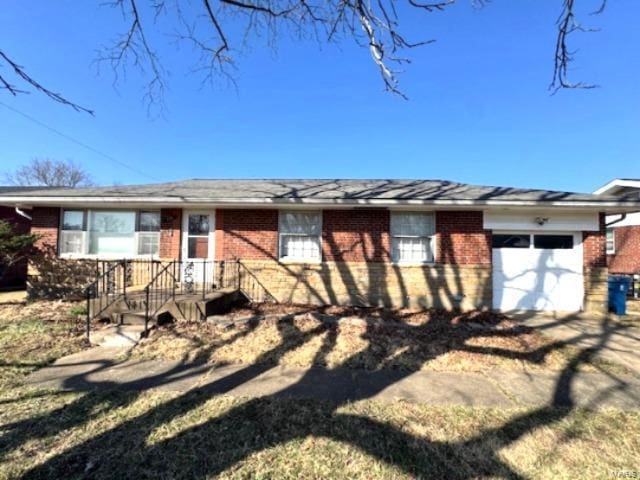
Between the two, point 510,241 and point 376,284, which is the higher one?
point 510,241

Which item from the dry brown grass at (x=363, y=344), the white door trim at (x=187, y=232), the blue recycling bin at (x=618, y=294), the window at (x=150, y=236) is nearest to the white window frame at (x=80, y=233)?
the window at (x=150, y=236)

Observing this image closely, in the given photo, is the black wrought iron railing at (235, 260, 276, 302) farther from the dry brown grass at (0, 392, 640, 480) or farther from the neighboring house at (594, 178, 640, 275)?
the neighboring house at (594, 178, 640, 275)

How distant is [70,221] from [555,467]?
12.4 m

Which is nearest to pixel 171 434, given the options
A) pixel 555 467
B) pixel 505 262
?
pixel 555 467

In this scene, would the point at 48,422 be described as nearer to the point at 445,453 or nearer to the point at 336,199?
the point at 445,453

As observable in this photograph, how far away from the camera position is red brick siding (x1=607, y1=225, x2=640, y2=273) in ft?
49.9

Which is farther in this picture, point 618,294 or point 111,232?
point 111,232

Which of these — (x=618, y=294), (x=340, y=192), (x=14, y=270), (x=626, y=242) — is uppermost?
(x=340, y=192)

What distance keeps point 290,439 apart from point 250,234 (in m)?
7.35

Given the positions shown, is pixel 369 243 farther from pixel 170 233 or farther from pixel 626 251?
pixel 626 251

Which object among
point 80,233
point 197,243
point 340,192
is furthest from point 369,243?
point 80,233

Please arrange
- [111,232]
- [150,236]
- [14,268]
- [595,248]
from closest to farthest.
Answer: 1. [595,248]
2. [150,236]
3. [111,232]
4. [14,268]

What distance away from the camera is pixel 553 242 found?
969 centimetres

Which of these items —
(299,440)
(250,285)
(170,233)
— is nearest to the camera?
(299,440)
